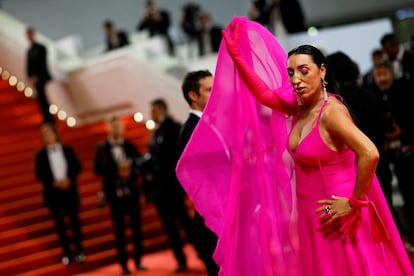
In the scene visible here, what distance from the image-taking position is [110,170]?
859 centimetres

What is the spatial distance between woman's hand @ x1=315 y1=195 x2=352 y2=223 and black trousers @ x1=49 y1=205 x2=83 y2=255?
5699 mm

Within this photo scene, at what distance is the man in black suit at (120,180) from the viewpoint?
8.56 meters

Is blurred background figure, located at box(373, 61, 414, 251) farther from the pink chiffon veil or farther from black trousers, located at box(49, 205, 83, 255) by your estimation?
black trousers, located at box(49, 205, 83, 255)

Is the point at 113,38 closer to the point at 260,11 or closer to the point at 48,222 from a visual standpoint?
the point at 260,11

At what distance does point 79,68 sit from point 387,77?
26.5ft

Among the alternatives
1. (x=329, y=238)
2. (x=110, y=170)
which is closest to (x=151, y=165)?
(x=110, y=170)

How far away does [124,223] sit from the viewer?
28.1 ft

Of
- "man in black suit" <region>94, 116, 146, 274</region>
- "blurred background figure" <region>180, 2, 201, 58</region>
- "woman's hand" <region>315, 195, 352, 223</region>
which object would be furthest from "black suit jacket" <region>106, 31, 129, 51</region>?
"woman's hand" <region>315, 195, 352, 223</region>

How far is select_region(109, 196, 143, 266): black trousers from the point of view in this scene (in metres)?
8.45

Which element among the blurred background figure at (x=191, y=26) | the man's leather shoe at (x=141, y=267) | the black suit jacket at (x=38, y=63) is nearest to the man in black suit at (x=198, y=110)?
the man's leather shoe at (x=141, y=267)

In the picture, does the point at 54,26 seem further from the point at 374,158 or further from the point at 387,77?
the point at 374,158

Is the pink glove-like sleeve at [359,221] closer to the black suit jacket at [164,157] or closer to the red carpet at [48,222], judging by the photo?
the black suit jacket at [164,157]

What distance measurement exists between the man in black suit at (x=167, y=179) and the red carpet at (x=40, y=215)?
0.44 metres

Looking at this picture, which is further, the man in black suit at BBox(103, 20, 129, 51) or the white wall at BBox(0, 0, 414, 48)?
the white wall at BBox(0, 0, 414, 48)
